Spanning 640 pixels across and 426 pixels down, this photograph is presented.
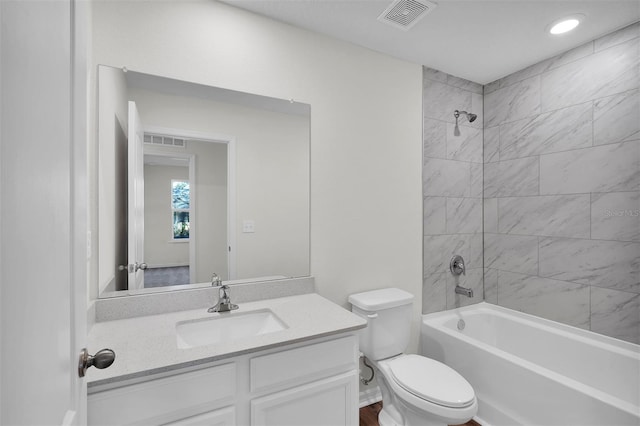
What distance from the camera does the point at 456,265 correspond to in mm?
2521

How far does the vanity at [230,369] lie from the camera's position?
3.28ft

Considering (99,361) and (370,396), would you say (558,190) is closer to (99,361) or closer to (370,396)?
(370,396)

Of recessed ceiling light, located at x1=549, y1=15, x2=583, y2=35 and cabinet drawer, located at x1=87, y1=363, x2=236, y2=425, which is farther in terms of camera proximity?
recessed ceiling light, located at x1=549, y1=15, x2=583, y2=35

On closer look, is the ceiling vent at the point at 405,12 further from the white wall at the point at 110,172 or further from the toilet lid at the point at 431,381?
the toilet lid at the point at 431,381

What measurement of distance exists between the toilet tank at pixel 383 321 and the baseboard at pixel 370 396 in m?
0.39

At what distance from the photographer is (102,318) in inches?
55.4

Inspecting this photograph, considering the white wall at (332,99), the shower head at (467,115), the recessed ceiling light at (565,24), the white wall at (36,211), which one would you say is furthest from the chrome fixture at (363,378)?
the recessed ceiling light at (565,24)

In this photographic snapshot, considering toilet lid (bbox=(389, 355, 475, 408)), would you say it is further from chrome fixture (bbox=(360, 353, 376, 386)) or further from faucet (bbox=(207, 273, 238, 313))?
faucet (bbox=(207, 273, 238, 313))

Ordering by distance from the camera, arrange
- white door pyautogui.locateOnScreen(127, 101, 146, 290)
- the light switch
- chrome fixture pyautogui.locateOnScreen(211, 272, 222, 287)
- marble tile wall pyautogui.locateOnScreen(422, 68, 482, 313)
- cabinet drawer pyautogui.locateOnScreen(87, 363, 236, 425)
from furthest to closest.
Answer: marble tile wall pyautogui.locateOnScreen(422, 68, 482, 313) < the light switch < chrome fixture pyautogui.locateOnScreen(211, 272, 222, 287) < white door pyautogui.locateOnScreen(127, 101, 146, 290) < cabinet drawer pyautogui.locateOnScreen(87, 363, 236, 425)

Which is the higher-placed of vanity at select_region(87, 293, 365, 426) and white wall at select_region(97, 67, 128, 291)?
white wall at select_region(97, 67, 128, 291)

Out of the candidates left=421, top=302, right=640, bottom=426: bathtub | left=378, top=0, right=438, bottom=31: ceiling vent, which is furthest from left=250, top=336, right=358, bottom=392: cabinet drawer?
left=378, top=0, right=438, bottom=31: ceiling vent

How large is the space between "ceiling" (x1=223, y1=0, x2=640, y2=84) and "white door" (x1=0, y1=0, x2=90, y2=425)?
140 centimetres

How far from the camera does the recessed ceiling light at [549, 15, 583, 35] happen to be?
1.84 meters

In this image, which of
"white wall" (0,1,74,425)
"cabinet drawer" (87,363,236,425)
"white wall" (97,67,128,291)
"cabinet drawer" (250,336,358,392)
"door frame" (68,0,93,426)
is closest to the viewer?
"white wall" (0,1,74,425)
